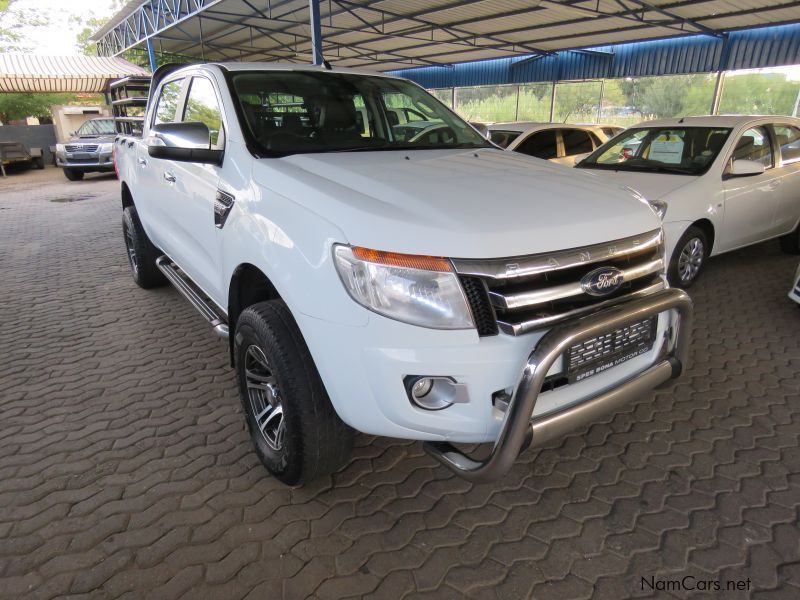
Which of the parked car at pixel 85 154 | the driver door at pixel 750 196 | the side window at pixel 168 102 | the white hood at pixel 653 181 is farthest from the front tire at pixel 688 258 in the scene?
the parked car at pixel 85 154

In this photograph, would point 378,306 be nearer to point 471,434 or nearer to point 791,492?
point 471,434

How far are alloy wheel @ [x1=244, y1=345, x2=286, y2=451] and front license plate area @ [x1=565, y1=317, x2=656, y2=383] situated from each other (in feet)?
4.22

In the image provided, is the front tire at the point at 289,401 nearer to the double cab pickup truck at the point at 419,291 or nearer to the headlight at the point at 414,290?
the double cab pickup truck at the point at 419,291

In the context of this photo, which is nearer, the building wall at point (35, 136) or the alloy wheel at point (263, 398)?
the alloy wheel at point (263, 398)

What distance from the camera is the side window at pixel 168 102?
3.72 metres

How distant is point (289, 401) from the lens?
214 centimetres

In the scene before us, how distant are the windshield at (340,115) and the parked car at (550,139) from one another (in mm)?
4939

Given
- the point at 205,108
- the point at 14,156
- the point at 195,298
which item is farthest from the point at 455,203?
the point at 14,156

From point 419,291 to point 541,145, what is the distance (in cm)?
755

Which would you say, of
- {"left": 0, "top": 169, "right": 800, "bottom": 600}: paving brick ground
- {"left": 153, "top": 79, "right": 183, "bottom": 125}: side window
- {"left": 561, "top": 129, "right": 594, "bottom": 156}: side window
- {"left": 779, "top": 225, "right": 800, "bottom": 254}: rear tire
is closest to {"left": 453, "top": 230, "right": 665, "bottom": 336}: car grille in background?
{"left": 0, "top": 169, "right": 800, "bottom": 600}: paving brick ground

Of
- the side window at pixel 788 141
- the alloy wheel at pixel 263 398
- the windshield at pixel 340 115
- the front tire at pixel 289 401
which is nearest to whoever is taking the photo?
the front tire at pixel 289 401

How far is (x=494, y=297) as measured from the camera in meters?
1.86

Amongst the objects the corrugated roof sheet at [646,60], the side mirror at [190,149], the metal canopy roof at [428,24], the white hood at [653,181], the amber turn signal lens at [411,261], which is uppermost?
the metal canopy roof at [428,24]

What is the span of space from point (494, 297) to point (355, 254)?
52cm
